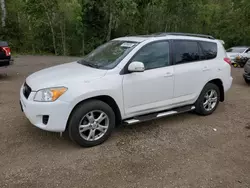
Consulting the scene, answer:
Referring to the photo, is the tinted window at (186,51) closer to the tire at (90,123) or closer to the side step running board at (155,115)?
the side step running board at (155,115)

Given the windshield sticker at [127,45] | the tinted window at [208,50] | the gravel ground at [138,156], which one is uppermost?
the windshield sticker at [127,45]

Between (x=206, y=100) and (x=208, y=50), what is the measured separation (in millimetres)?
1016

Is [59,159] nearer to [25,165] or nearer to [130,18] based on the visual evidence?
[25,165]

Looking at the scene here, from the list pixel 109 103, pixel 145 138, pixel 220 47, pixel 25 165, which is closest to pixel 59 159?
pixel 25 165

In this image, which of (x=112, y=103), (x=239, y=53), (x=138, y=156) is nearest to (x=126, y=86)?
(x=112, y=103)

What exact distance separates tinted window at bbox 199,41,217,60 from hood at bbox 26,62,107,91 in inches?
87.4

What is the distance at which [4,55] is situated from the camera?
746cm

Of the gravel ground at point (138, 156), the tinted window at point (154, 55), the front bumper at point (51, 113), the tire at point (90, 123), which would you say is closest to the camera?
the gravel ground at point (138, 156)

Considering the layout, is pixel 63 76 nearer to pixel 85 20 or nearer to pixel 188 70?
pixel 188 70

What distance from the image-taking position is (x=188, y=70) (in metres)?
4.30

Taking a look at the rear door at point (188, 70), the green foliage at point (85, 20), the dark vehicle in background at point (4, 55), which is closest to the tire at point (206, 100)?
the rear door at point (188, 70)

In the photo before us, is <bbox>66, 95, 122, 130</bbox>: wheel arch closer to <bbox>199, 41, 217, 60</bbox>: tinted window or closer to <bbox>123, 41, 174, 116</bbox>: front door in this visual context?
<bbox>123, 41, 174, 116</bbox>: front door

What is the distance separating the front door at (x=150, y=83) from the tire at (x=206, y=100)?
845 millimetres

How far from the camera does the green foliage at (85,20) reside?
15602mm
